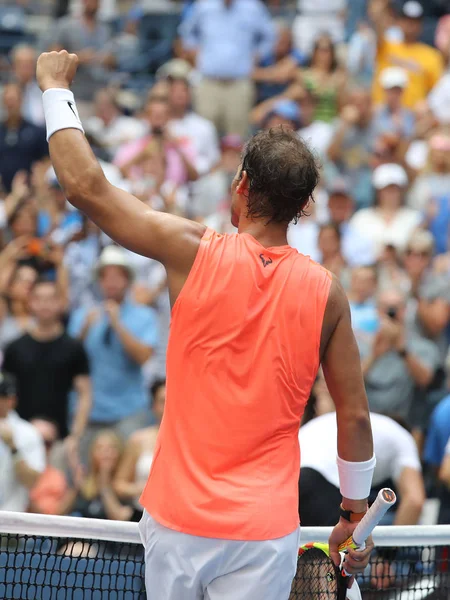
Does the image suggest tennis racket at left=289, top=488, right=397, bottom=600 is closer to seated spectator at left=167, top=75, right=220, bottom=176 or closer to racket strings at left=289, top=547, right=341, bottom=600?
racket strings at left=289, top=547, right=341, bottom=600

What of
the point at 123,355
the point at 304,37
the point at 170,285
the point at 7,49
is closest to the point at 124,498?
the point at 123,355

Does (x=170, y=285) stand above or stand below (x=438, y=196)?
above

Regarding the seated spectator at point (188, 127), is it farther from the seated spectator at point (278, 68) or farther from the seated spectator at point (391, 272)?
the seated spectator at point (391, 272)

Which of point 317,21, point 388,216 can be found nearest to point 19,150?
point 388,216

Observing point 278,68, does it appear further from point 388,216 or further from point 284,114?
point 388,216

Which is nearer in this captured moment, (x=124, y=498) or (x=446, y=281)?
(x=124, y=498)

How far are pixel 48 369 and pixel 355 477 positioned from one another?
5.39m

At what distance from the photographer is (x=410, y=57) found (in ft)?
42.2

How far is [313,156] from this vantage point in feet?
10.9

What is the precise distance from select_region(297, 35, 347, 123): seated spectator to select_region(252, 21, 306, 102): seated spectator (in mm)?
490

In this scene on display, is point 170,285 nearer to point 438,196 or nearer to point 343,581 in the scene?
point 343,581

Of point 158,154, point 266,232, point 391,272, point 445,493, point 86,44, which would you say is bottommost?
point 445,493

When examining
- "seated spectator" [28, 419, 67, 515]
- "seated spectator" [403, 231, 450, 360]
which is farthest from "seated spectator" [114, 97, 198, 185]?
"seated spectator" [28, 419, 67, 515]

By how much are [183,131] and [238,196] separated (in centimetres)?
876
